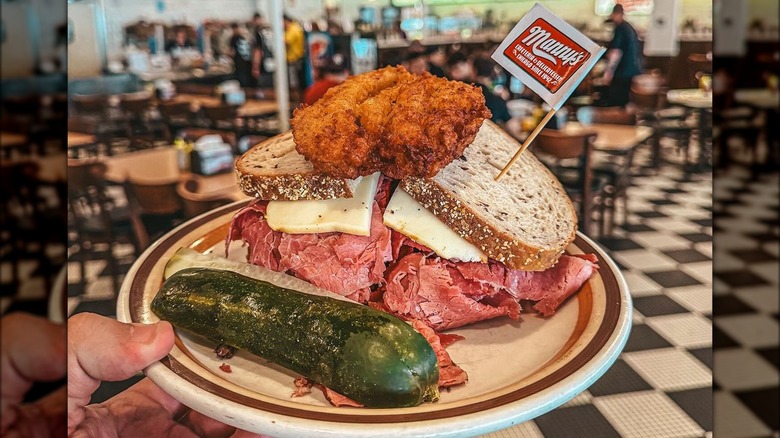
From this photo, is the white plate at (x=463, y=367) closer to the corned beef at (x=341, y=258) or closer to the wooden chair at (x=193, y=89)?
the corned beef at (x=341, y=258)

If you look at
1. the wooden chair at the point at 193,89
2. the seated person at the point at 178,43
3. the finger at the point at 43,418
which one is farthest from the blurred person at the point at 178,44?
the finger at the point at 43,418

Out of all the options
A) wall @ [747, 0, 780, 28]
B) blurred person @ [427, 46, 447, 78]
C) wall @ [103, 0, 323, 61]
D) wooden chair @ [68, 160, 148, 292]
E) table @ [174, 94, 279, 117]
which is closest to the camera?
wall @ [747, 0, 780, 28]

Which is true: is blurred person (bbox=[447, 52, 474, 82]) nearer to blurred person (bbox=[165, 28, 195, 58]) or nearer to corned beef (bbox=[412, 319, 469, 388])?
corned beef (bbox=[412, 319, 469, 388])

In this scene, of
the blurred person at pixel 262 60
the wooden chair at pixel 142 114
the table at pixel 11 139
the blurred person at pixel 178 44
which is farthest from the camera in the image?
the blurred person at pixel 178 44

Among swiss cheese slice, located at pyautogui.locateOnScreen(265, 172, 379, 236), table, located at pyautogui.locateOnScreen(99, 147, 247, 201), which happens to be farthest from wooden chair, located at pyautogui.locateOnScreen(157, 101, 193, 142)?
swiss cheese slice, located at pyautogui.locateOnScreen(265, 172, 379, 236)

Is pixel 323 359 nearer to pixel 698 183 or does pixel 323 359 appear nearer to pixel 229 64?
pixel 698 183

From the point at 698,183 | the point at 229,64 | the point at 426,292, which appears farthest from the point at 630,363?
the point at 229,64
